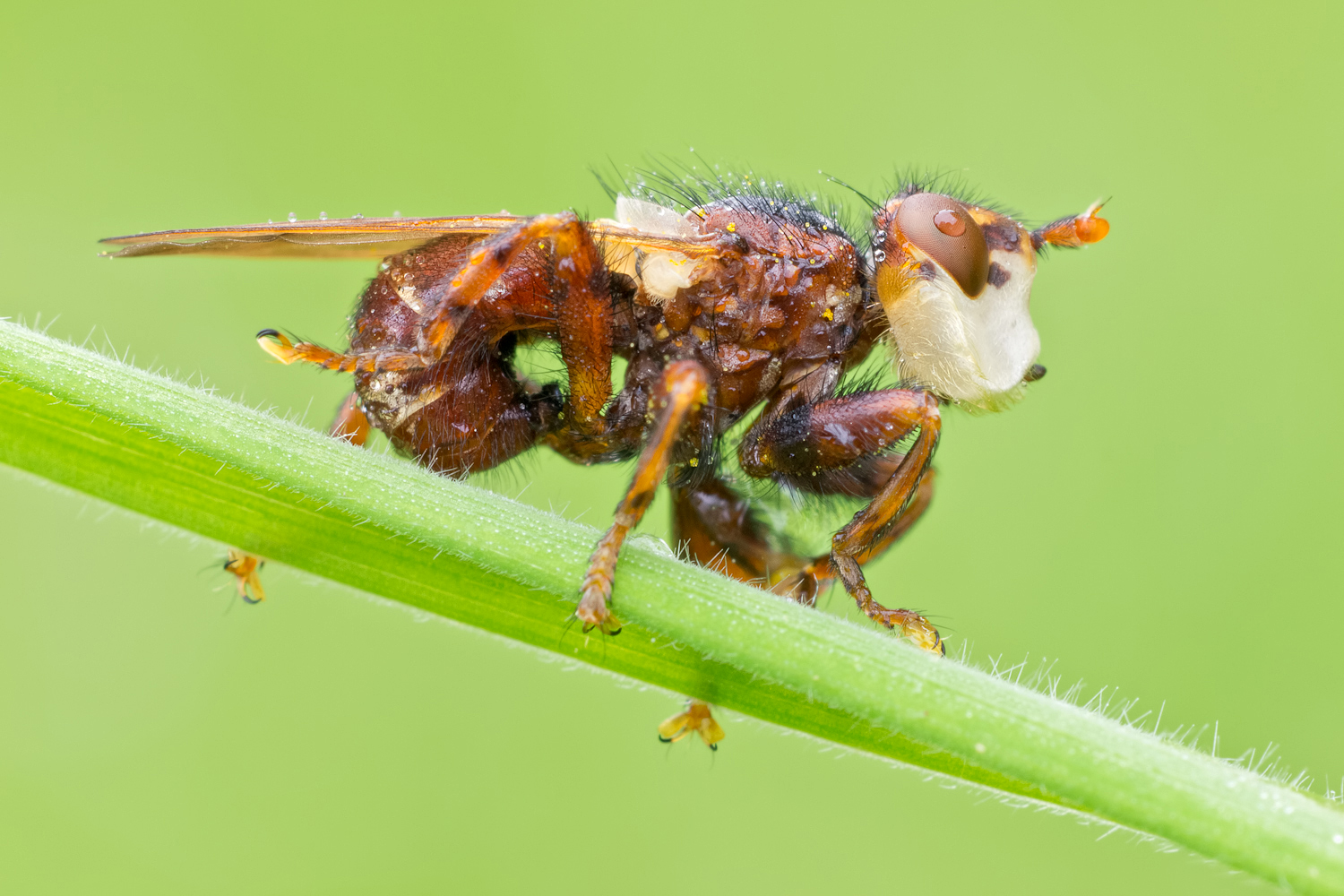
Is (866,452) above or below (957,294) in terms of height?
below

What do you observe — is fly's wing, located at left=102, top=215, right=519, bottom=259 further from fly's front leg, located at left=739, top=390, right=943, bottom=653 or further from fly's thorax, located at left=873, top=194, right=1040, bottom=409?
fly's thorax, located at left=873, top=194, right=1040, bottom=409

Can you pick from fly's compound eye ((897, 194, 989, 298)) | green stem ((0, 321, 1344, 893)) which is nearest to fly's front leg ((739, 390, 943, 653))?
fly's compound eye ((897, 194, 989, 298))

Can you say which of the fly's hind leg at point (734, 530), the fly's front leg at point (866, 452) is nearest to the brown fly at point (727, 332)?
the fly's front leg at point (866, 452)

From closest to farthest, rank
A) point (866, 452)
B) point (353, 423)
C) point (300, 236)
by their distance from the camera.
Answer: point (300, 236) → point (866, 452) → point (353, 423)

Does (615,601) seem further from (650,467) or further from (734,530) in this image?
(734,530)

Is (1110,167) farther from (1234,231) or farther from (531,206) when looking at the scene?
(531,206)

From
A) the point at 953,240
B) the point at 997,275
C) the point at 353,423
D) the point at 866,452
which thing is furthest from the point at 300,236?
the point at 997,275

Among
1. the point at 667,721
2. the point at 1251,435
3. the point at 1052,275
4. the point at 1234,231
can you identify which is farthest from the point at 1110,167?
the point at 667,721
